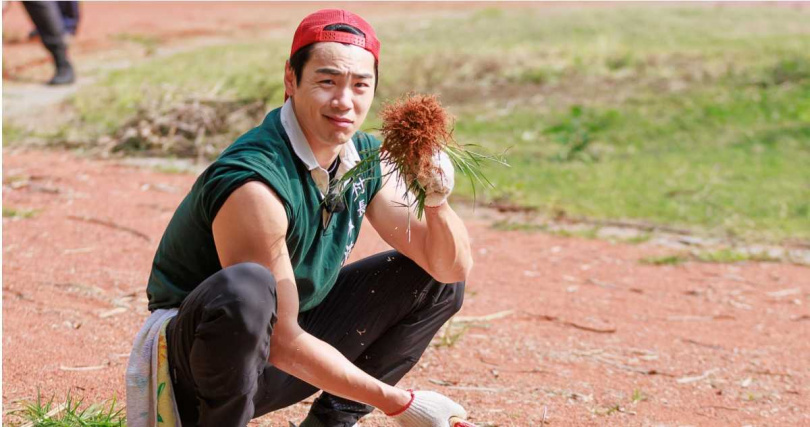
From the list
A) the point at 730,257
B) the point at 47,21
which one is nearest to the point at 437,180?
the point at 730,257

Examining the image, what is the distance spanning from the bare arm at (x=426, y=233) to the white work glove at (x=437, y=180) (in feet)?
0.19

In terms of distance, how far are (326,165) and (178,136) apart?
4.52 meters

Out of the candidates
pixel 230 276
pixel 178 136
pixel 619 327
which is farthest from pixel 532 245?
pixel 230 276

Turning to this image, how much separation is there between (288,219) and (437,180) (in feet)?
1.08

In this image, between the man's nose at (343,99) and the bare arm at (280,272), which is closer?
the bare arm at (280,272)

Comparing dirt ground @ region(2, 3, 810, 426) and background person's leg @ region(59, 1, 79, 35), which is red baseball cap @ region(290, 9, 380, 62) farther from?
background person's leg @ region(59, 1, 79, 35)

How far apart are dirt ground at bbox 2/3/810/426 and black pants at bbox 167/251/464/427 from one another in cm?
33

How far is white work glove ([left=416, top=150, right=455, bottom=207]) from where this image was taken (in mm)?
2215

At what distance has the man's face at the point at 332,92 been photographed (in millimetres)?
2281

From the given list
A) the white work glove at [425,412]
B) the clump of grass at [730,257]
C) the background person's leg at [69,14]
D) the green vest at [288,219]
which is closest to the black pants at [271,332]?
the green vest at [288,219]

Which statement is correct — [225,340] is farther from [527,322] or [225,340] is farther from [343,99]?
[527,322]

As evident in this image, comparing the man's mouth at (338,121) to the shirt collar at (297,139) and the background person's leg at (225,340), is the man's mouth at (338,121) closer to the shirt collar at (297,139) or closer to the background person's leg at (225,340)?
the shirt collar at (297,139)

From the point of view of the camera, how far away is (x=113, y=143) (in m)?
6.54

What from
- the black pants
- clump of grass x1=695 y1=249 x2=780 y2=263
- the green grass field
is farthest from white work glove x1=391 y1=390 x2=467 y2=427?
clump of grass x1=695 y1=249 x2=780 y2=263
